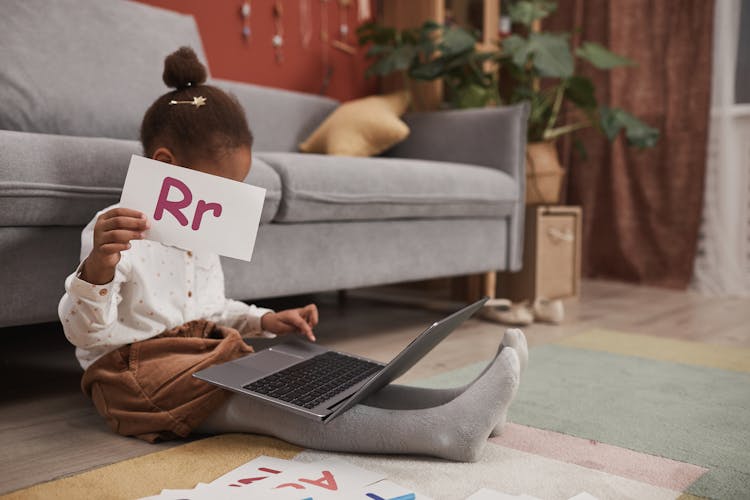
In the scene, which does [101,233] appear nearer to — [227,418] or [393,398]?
[227,418]

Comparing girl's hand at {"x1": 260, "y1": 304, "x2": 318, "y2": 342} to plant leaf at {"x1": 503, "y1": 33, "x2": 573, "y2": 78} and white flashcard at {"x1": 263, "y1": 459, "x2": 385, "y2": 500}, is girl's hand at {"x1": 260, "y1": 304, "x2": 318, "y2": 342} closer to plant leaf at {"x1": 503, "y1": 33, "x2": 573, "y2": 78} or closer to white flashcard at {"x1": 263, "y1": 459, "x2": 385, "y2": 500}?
white flashcard at {"x1": 263, "y1": 459, "x2": 385, "y2": 500}

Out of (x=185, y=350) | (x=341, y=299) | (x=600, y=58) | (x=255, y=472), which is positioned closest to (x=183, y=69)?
(x=185, y=350)

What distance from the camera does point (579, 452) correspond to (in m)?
0.95

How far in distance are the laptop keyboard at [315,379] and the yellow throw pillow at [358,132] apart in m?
1.18

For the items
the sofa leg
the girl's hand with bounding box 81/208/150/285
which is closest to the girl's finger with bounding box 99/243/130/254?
the girl's hand with bounding box 81/208/150/285

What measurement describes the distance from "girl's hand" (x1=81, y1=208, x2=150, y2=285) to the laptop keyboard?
0.81 ft

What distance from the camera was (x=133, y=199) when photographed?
2.85 ft

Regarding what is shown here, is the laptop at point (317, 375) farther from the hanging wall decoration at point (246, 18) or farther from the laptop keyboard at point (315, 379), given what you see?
the hanging wall decoration at point (246, 18)

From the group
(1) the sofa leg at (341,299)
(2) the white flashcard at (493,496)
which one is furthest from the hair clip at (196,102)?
(1) the sofa leg at (341,299)

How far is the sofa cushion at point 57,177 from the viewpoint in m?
1.05

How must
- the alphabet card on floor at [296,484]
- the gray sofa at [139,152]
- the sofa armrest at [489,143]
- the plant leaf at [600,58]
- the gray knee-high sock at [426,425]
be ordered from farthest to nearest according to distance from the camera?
the plant leaf at [600,58]
the sofa armrest at [489,143]
the gray sofa at [139,152]
the gray knee-high sock at [426,425]
the alphabet card on floor at [296,484]

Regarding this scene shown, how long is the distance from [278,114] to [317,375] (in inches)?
56.2

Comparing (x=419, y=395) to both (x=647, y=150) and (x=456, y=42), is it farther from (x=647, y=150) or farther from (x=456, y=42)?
(x=647, y=150)

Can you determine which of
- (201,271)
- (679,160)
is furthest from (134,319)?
(679,160)
